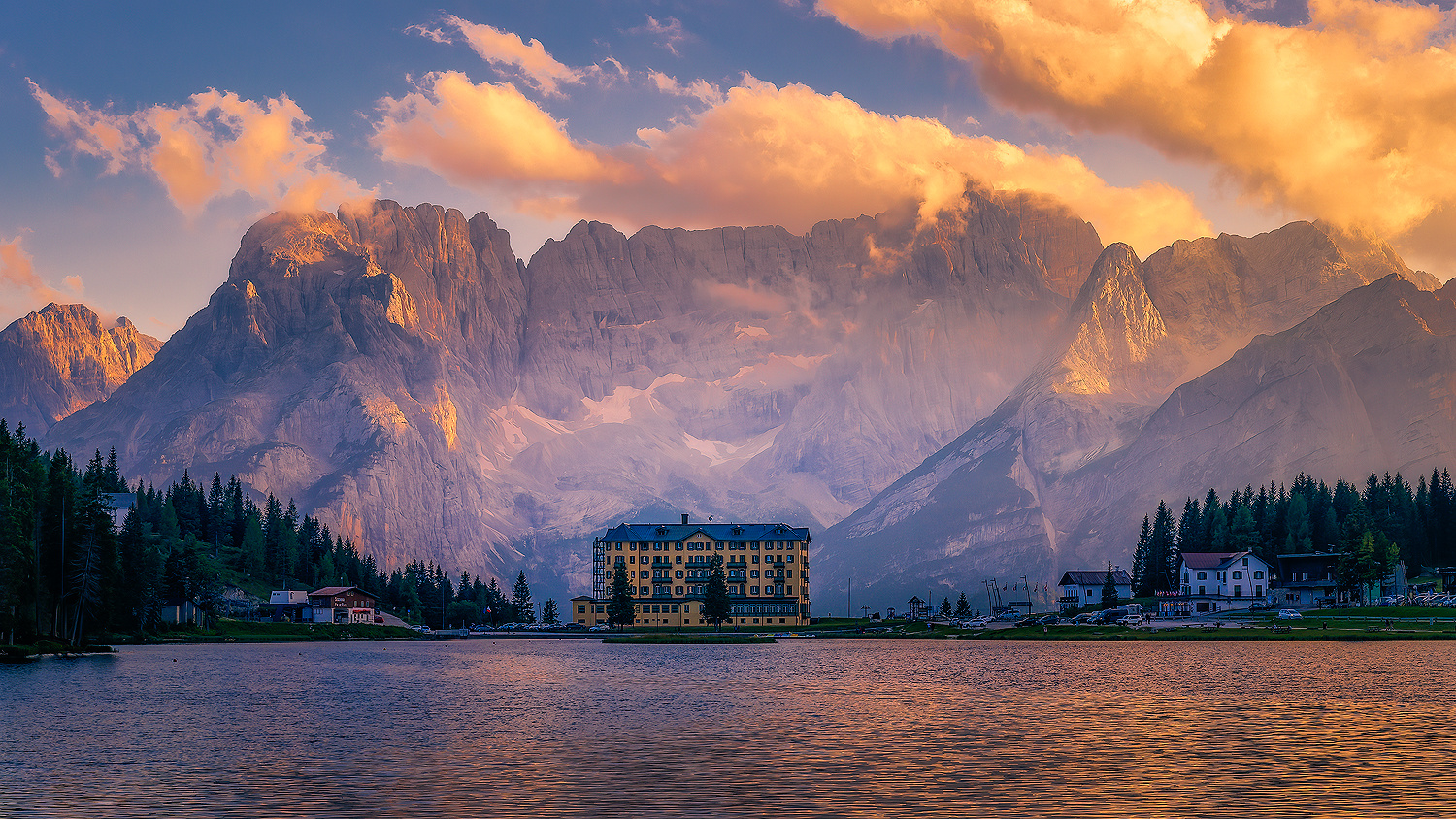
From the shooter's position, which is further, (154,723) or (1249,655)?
(1249,655)

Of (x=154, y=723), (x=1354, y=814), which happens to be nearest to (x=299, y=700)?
(x=154, y=723)

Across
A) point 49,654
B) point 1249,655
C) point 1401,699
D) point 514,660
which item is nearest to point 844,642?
point 514,660

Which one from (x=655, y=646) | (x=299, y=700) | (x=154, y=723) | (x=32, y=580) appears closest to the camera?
(x=154, y=723)

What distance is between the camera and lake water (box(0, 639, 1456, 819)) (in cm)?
4165

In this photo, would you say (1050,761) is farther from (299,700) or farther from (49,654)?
(49,654)

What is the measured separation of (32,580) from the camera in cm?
13088

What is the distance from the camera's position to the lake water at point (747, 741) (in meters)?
41.6

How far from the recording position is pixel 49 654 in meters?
135

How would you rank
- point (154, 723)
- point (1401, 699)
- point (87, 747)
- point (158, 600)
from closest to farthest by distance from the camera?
point (87, 747)
point (154, 723)
point (1401, 699)
point (158, 600)

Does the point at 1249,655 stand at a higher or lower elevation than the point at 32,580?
lower

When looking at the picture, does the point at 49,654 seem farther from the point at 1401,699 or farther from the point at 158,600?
the point at 1401,699

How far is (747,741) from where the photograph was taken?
190 ft

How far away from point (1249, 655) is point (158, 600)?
151763 millimetres

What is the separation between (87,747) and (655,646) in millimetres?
125929
